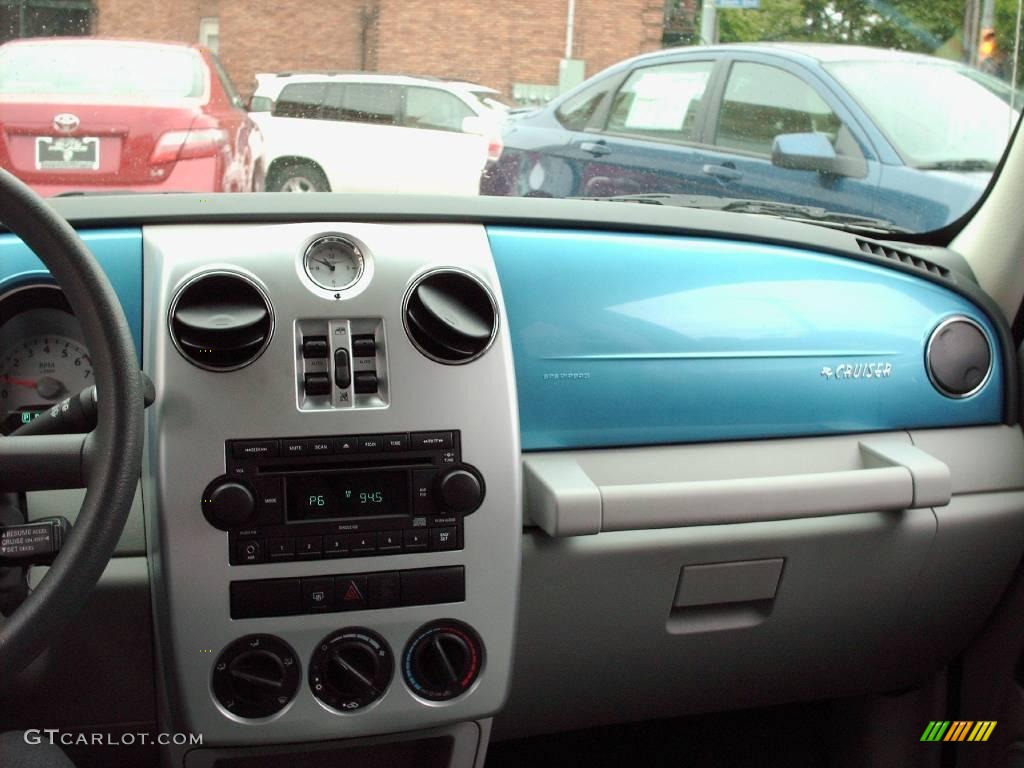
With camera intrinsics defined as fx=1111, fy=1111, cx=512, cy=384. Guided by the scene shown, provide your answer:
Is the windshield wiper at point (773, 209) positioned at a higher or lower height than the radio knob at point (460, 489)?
higher

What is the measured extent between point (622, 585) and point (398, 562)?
1.84ft

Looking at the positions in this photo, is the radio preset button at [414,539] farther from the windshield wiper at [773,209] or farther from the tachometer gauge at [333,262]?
the windshield wiper at [773,209]

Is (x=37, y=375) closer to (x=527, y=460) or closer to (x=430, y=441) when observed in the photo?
(x=430, y=441)

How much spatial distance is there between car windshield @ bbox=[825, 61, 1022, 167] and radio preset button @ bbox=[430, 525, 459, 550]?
1434 millimetres

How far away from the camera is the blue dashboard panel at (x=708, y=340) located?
2.16 meters

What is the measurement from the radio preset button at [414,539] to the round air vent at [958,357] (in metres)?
1.24

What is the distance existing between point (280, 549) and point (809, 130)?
5.11 feet

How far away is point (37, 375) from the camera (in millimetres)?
1919

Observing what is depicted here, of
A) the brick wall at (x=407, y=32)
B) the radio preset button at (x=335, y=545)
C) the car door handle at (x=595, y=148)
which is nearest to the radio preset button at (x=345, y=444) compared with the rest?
the radio preset button at (x=335, y=545)

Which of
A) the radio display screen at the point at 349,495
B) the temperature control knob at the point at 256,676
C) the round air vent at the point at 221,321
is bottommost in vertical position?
the temperature control knob at the point at 256,676

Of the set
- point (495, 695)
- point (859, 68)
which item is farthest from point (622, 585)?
point (859, 68)

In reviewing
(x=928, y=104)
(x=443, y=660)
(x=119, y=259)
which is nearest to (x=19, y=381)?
(x=119, y=259)

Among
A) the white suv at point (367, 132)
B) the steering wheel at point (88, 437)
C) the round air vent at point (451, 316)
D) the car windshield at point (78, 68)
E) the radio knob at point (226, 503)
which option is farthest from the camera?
the white suv at point (367, 132)

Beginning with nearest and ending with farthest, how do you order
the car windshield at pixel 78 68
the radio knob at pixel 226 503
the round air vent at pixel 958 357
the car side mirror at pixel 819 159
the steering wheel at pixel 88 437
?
1. the steering wheel at pixel 88 437
2. the radio knob at pixel 226 503
3. the car windshield at pixel 78 68
4. the round air vent at pixel 958 357
5. the car side mirror at pixel 819 159
